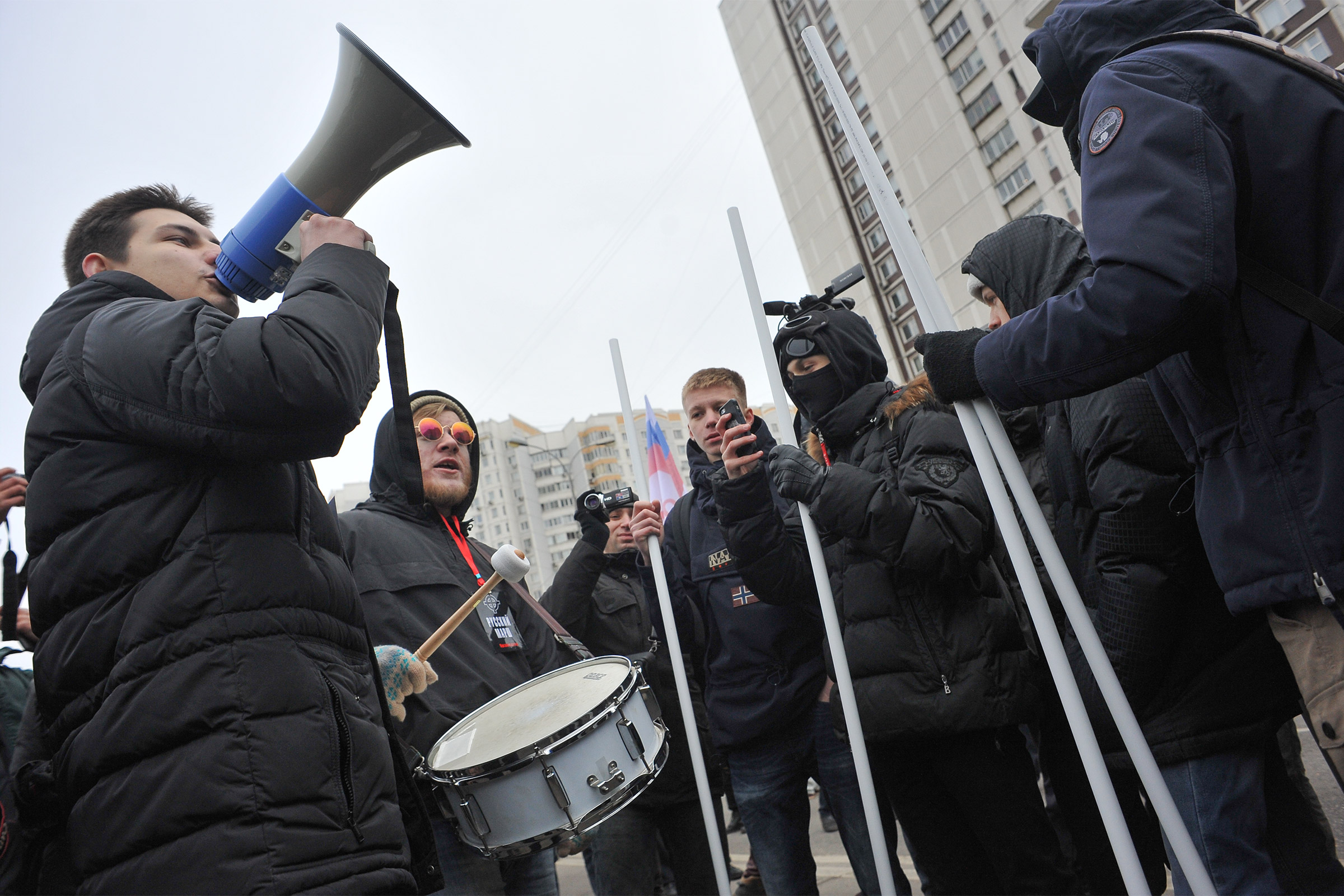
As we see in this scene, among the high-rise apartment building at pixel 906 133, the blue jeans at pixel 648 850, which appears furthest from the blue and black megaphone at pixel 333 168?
the high-rise apartment building at pixel 906 133

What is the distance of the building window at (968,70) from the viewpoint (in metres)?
28.3

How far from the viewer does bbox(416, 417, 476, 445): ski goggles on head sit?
10.2ft

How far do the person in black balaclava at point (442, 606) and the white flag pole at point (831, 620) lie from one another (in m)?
1.04

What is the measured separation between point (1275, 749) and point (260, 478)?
6.98 feet

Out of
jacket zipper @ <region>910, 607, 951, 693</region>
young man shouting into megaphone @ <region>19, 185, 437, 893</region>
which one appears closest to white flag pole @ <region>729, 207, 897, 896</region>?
jacket zipper @ <region>910, 607, 951, 693</region>

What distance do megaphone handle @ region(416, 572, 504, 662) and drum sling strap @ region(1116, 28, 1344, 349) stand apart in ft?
6.61

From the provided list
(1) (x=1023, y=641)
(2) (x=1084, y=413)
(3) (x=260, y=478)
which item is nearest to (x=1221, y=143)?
(2) (x=1084, y=413)

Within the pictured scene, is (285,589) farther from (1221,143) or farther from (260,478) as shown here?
(1221,143)

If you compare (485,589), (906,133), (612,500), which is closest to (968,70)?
(906,133)

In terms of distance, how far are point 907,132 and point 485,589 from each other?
109 ft

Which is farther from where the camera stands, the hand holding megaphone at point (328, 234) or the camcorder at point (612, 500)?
the camcorder at point (612, 500)

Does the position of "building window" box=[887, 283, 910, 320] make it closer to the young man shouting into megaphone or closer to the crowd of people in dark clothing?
the crowd of people in dark clothing

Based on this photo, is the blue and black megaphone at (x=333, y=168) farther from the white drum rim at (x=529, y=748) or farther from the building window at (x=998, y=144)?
the building window at (x=998, y=144)

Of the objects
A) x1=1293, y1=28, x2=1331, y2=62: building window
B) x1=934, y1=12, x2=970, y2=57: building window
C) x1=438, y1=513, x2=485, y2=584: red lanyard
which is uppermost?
x1=934, y1=12, x2=970, y2=57: building window
